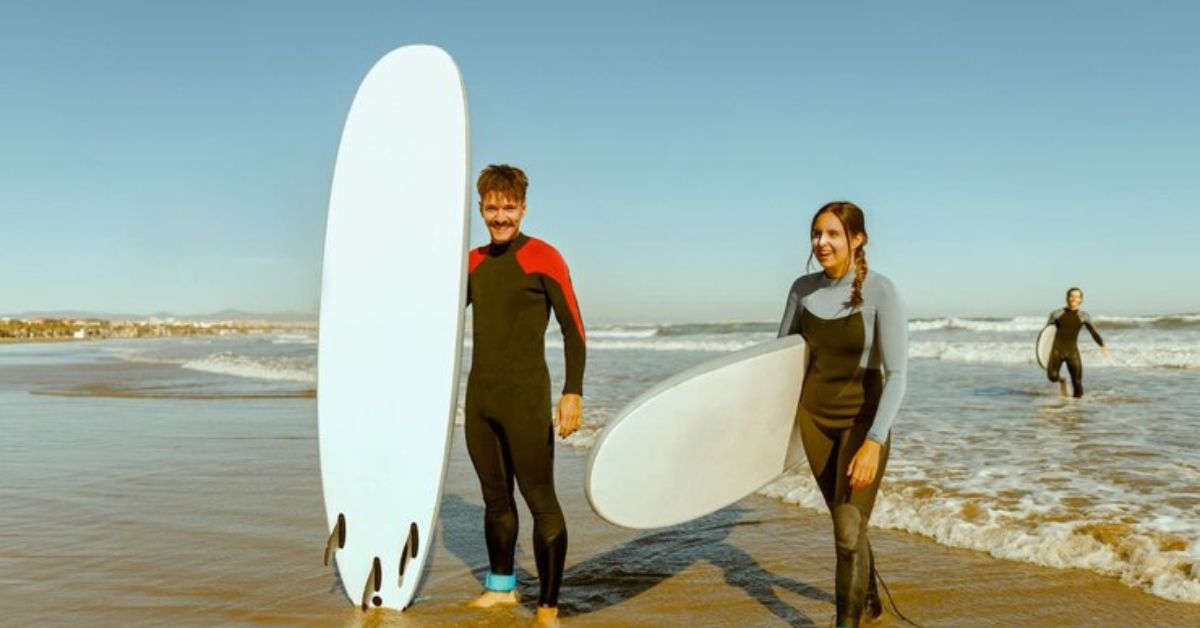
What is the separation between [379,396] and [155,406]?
842 cm

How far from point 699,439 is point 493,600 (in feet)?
3.31

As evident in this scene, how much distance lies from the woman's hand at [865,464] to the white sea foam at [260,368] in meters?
13.0

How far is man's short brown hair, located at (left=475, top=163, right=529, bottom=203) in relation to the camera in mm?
2885

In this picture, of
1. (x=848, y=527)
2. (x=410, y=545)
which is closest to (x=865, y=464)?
(x=848, y=527)

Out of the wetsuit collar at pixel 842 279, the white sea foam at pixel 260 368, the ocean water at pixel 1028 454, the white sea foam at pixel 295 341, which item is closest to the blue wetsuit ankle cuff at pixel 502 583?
the wetsuit collar at pixel 842 279

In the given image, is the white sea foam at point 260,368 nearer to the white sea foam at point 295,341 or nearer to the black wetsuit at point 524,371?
the black wetsuit at point 524,371

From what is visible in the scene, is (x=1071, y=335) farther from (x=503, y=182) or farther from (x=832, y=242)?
(x=503, y=182)

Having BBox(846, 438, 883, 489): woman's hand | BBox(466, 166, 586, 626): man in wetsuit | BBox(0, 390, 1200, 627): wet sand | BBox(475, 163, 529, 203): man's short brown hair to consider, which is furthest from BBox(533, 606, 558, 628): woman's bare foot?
BBox(475, 163, 529, 203): man's short brown hair

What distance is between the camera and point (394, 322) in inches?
125

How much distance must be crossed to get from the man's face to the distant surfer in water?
39.2 inches

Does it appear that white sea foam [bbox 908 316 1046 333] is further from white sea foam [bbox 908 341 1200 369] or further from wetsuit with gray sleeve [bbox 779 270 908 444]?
wetsuit with gray sleeve [bbox 779 270 908 444]

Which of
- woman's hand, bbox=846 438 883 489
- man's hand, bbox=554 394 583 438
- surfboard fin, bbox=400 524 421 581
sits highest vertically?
man's hand, bbox=554 394 583 438

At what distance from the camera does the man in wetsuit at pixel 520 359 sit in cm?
288

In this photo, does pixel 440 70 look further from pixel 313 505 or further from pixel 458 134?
pixel 313 505
